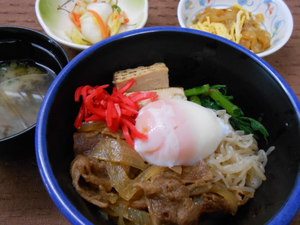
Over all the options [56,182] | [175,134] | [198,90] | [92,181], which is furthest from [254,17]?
[56,182]

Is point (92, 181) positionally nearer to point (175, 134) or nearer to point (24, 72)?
point (175, 134)

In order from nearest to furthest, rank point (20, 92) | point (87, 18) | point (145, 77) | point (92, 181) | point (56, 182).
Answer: point (56, 182), point (92, 181), point (145, 77), point (20, 92), point (87, 18)

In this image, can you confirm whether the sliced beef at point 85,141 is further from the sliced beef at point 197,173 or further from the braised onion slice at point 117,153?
the sliced beef at point 197,173

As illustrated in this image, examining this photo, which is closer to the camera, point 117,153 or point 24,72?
point 117,153

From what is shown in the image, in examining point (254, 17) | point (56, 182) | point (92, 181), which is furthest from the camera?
point (254, 17)

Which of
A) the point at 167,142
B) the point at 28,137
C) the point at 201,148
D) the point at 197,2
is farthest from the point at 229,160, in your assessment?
the point at 197,2

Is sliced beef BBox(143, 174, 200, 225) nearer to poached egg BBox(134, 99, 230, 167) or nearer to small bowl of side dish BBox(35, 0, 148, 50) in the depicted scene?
poached egg BBox(134, 99, 230, 167)
